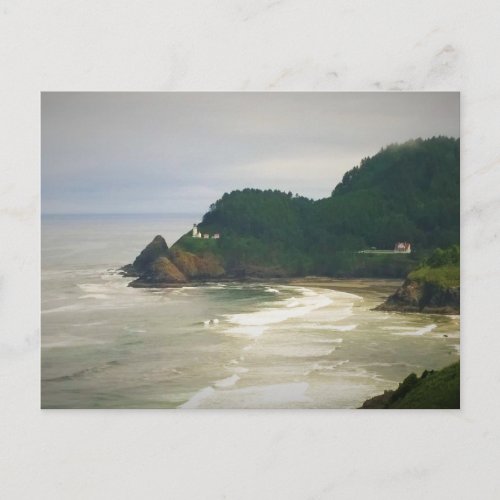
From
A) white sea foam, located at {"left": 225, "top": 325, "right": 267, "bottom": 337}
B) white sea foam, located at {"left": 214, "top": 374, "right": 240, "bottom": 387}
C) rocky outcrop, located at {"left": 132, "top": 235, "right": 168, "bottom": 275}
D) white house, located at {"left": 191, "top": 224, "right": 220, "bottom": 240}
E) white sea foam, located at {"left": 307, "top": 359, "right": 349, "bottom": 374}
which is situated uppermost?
white house, located at {"left": 191, "top": 224, "right": 220, "bottom": 240}

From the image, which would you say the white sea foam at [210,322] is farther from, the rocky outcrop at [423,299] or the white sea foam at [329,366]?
the rocky outcrop at [423,299]

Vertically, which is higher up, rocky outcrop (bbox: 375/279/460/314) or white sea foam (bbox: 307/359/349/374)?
rocky outcrop (bbox: 375/279/460/314)

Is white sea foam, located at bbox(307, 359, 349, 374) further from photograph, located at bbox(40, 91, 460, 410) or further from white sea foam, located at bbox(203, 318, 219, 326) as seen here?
white sea foam, located at bbox(203, 318, 219, 326)

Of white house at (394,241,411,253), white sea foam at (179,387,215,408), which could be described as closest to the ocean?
white sea foam at (179,387,215,408)

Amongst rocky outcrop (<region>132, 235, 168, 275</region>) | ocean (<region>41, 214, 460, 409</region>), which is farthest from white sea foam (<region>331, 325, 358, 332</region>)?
rocky outcrop (<region>132, 235, 168, 275</region>)

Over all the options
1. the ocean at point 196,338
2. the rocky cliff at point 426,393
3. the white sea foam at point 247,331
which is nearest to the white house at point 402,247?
the ocean at point 196,338
